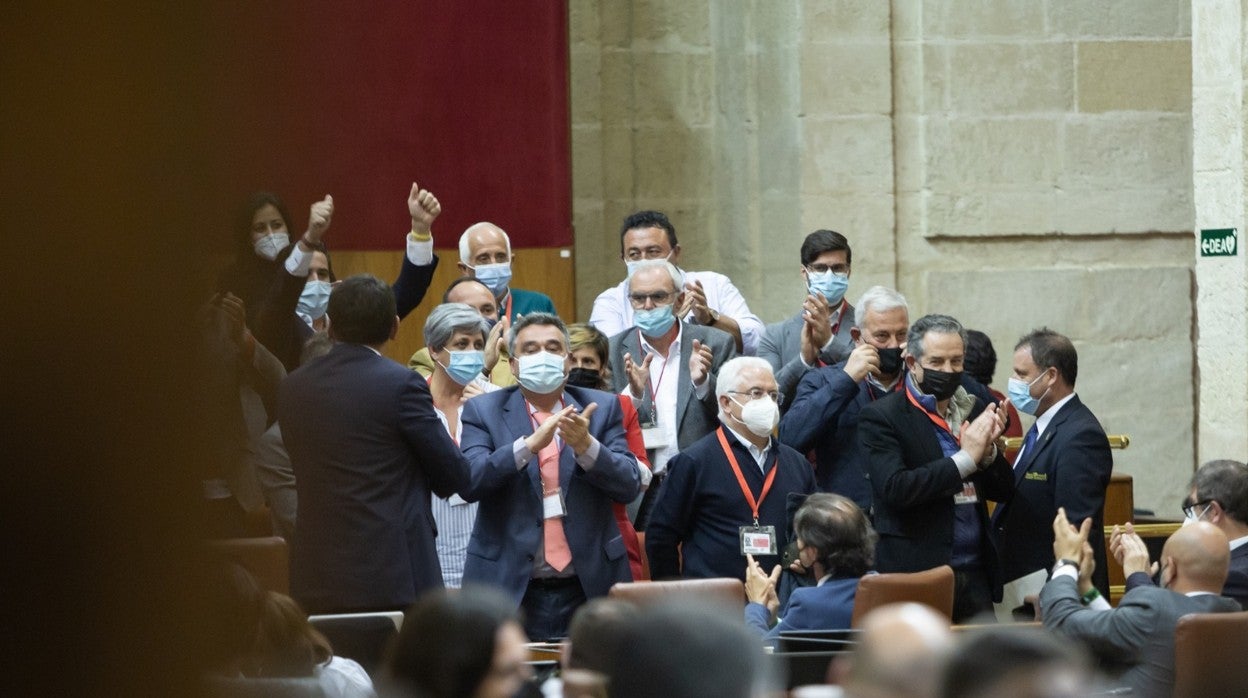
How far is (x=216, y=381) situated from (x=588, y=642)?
178 centimetres

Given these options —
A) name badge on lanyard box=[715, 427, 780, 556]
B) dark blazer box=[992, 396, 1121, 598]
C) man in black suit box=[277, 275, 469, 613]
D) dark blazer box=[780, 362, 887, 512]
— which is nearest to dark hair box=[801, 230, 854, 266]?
dark blazer box=[780, 362, 887, 512]

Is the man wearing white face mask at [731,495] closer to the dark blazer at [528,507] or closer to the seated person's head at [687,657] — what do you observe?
the dark blazer at [528,507]

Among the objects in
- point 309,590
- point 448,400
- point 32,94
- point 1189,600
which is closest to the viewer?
point 32,94

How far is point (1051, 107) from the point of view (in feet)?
27.9

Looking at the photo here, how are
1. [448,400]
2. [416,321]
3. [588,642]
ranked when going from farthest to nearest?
[416,321] → [448,400] → [588,642]

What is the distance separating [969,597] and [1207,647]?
165 centimetres

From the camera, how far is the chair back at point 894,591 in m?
3.98

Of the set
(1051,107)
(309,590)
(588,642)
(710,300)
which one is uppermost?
(1051,107)

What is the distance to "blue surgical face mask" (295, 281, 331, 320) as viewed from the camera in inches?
219

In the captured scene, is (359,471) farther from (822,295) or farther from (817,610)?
(822,295)

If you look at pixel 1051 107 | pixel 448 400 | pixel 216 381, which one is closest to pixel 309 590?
pixel 448 400

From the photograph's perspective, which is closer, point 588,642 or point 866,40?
point 588,642

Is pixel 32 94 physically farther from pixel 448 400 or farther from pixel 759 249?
pixel 759 249

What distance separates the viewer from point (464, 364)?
16.5 feet
